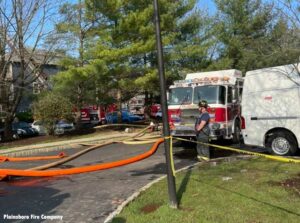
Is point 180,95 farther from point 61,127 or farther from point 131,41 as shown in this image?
point 61,127

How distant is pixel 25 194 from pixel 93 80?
1592 cm

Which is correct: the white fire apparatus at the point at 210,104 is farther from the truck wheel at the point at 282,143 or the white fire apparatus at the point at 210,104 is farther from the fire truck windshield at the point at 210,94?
the truck wheel at the point at 282,143

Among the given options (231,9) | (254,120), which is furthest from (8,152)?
(231,9)

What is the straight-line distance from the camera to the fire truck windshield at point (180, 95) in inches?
632

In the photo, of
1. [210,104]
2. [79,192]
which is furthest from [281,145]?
[79,192]

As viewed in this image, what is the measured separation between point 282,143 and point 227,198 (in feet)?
20.0

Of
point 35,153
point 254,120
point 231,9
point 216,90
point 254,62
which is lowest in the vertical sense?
point 35,153

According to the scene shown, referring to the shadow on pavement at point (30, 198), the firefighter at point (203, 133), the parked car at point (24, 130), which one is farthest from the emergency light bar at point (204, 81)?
the parked car at point (24, 130)

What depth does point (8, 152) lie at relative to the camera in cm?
1812

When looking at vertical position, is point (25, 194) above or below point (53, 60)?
below

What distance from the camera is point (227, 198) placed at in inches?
285

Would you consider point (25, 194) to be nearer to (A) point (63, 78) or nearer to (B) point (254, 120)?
(B) point (254, 120)

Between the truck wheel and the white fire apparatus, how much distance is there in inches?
103

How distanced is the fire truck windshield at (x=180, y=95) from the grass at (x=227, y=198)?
20.5 feet
